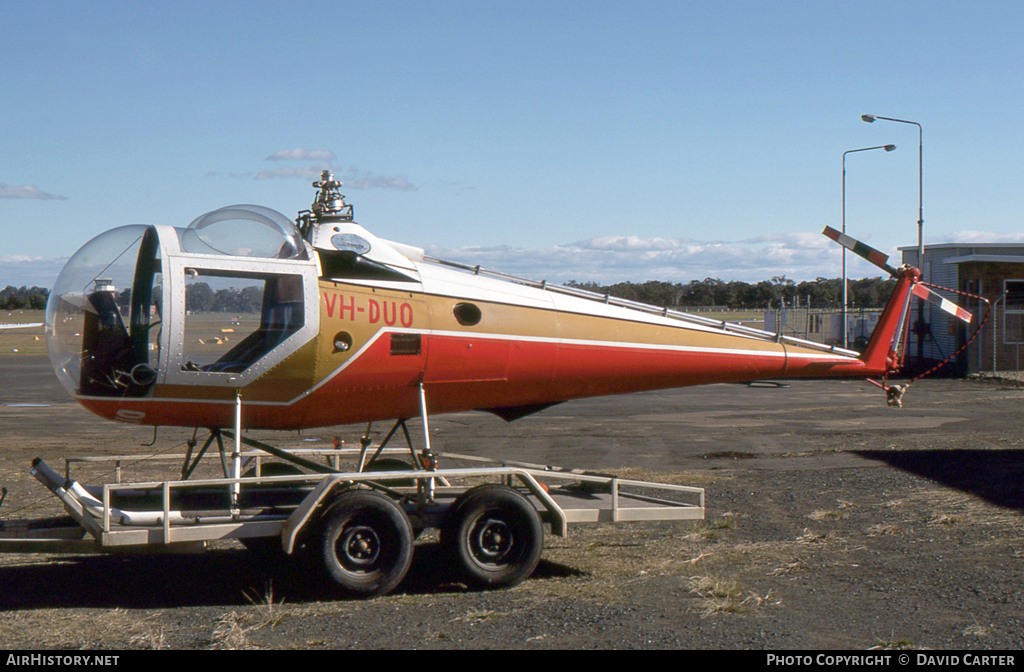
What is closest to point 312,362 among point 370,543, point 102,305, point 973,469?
point 370,543

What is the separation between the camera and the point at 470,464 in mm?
12516

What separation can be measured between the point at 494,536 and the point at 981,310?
1201 inches

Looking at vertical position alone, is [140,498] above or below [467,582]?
above

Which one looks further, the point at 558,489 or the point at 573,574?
the point at 558,489

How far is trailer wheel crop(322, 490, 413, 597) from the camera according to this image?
7.07 meters

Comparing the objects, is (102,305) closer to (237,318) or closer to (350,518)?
(237,318)

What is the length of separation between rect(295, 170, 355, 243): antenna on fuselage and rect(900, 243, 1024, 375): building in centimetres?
2829

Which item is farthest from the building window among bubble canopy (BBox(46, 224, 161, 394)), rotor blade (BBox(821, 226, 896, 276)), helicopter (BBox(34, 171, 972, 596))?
bubble canopy (BBox(46, 224, 161, 394))

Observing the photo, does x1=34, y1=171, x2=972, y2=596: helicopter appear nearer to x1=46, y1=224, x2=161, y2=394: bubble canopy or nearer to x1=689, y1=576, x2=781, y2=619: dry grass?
x1=46, y1=224, x2=161, y2=394: bubble canopy

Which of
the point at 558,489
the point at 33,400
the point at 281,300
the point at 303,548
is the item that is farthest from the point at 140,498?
the point at 33,400

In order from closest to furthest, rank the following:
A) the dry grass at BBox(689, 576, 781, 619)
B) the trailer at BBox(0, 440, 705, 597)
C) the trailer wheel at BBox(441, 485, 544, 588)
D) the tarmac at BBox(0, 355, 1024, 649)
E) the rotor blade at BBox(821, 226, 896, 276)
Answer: the tarmac at BBox(0, 355, 1024, 649) < the trailer at BBox(0, 440, 705, 597) < the dry grass at BBox(689, 576, 781, 619) < the trailer wheel at BBox(441, 485, 544, 588) < the rotor blade at BBox(821, 226, 896, 276)

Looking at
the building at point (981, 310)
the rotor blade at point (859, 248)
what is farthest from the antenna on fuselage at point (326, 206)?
the building at point (981, 310)
